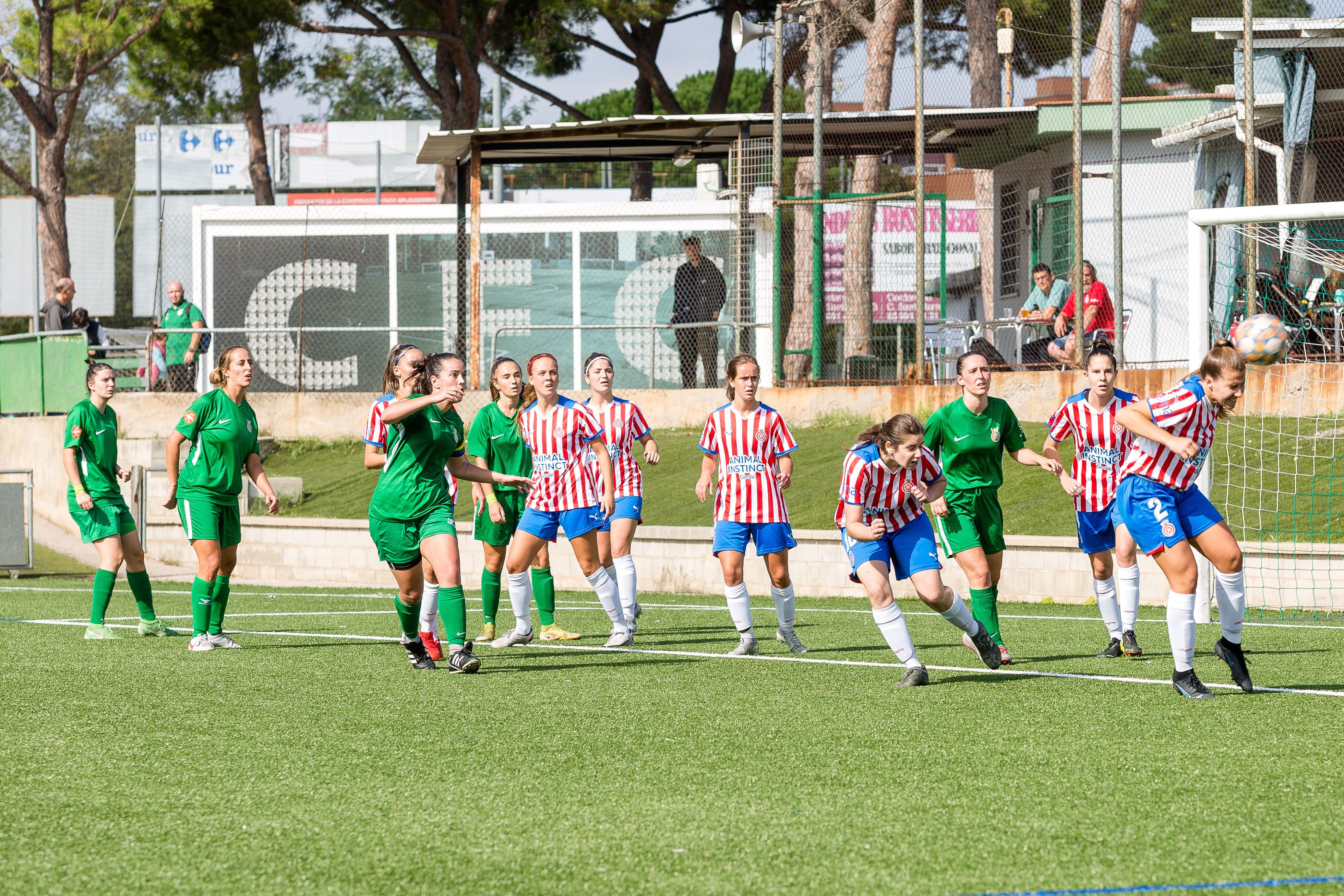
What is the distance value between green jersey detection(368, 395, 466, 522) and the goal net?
190 inches

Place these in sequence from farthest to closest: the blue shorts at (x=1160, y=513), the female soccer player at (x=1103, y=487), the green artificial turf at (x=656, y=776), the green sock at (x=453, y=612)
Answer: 1. the female soccer player at (x=1103, y=487)
2. the green sock at (x=453, y=612)
3. the blue shorts at (x=1160, y=513)
4. the green artificial turf at (x=656, y=776)

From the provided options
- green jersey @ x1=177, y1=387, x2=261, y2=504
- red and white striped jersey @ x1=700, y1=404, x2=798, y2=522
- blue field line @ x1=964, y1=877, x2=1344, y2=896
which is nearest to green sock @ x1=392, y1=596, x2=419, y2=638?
green jersey @ x1=177, y1=387, x2=261, y2=504

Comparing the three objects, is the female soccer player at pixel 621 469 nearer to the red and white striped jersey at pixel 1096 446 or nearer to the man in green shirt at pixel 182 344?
the red and white striped jersey at pixel 1096 446

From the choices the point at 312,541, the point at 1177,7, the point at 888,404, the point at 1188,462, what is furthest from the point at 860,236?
the point at 1188,462

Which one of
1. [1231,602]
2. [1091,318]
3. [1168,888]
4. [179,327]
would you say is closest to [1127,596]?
[1231,602]

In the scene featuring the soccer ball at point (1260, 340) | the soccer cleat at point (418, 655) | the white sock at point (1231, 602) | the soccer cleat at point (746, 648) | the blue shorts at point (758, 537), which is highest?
the soccer ball at point (1260, 340)

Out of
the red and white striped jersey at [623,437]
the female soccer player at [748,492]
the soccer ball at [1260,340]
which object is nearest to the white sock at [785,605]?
the female soccer player at [748,492]

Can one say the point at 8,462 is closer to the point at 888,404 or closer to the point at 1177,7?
the point at 888,404

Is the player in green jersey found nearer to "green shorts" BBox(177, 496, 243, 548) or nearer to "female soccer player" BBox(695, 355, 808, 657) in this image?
"female soccer player" BBox(695, 355, 808, 657)

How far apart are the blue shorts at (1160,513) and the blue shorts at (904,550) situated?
990 mm

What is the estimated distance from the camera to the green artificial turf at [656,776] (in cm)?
415

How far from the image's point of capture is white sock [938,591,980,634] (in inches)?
305

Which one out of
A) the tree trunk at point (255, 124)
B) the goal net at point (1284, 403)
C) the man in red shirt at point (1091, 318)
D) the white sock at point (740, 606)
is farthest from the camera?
the tree trunk at point (255, 124)

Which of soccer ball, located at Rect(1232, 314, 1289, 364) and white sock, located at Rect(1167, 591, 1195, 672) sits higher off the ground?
soccer ball, located at Rect(1232, 314, 1289, 364)
